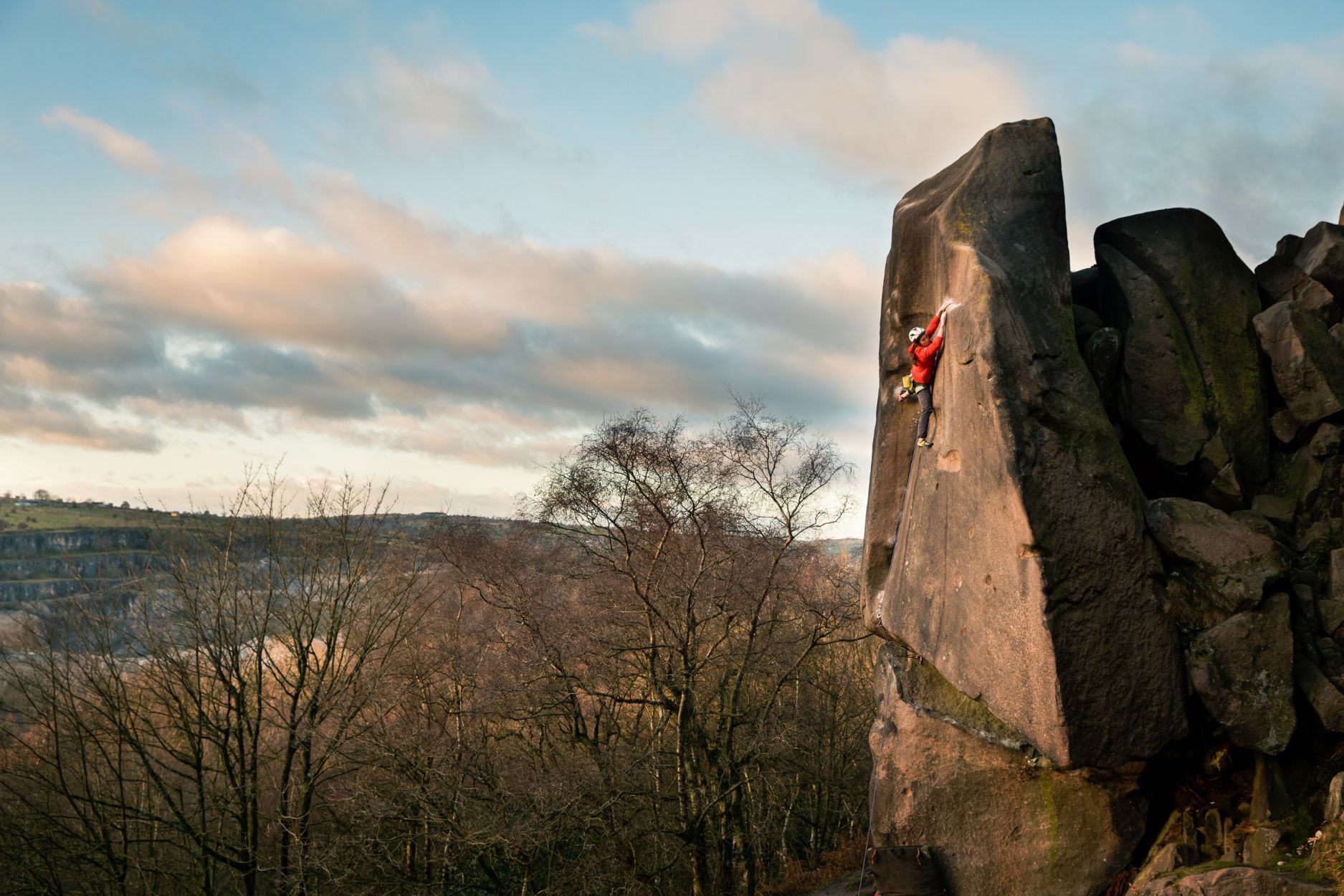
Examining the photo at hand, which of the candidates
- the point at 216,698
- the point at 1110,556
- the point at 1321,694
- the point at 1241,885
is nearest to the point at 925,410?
the point at 1110,556

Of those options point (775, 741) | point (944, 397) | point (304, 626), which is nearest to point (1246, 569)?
point (944, 397)

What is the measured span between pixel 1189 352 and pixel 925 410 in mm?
3091

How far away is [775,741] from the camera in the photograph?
61.8ft

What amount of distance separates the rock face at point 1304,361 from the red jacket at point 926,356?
12.3ft

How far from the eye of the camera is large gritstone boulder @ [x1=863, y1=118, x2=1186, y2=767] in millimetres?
9344

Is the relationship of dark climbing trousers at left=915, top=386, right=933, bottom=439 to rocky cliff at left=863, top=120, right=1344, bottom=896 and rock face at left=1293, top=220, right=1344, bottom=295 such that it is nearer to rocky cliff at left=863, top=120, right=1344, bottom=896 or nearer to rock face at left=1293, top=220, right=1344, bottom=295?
rocky cliff at left=863, top=120, right=1344, bottom=896

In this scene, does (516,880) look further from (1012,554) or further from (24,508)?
(24,508)

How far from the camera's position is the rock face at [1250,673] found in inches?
364

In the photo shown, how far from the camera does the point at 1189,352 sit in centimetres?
1107

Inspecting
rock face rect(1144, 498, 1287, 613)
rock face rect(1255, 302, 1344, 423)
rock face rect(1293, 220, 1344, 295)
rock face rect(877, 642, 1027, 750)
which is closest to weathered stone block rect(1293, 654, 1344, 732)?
rock face rect(1144, 498, 1287, 613)

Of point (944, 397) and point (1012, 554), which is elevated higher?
point (944, 397)

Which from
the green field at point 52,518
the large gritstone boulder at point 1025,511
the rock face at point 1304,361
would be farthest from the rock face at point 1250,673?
the green field at point 52,518

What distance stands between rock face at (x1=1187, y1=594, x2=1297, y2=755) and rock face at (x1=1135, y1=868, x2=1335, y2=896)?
5.14ft

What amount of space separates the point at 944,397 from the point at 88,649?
15.9 meters
